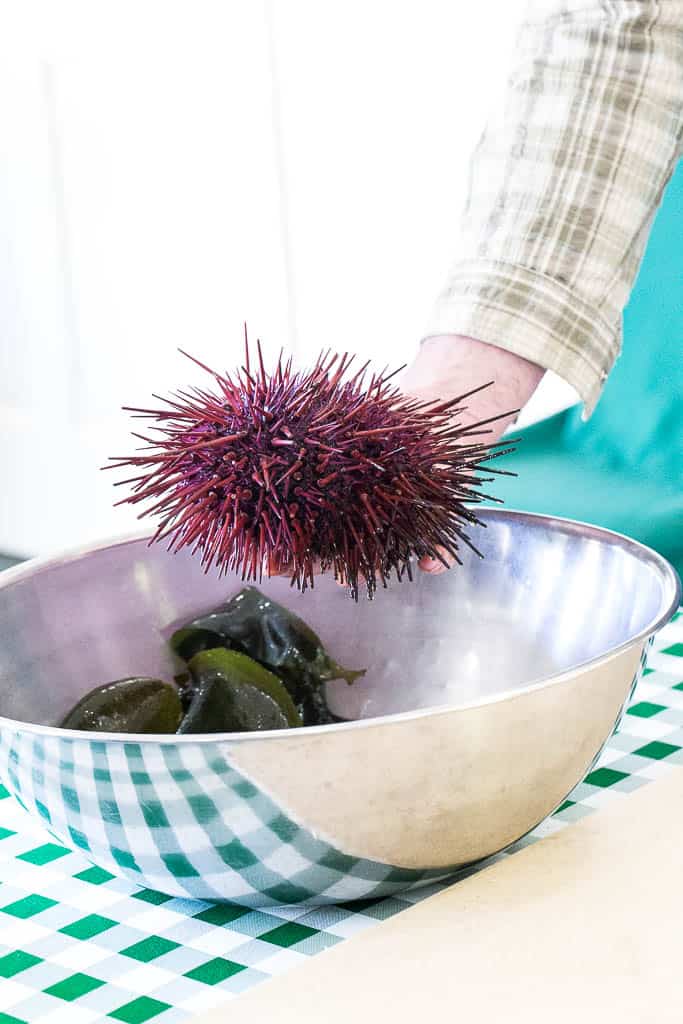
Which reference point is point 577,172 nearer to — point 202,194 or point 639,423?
point 639,423

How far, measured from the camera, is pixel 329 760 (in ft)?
1.40

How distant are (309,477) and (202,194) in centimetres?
203

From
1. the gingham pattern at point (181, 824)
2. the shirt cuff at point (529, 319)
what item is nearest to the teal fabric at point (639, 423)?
the shirt cuff at point (529, 319)

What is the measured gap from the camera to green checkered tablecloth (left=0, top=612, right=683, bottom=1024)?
1.50 ft

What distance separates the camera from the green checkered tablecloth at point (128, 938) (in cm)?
46

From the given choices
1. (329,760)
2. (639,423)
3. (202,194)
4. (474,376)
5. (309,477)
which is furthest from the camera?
(202,194)

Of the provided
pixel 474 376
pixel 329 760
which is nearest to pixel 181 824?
pixel 329 760

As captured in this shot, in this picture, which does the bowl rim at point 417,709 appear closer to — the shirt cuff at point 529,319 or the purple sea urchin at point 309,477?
the purple sea urchin at point 309,477

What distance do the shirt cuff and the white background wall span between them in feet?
3.76

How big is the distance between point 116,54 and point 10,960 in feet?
7.43

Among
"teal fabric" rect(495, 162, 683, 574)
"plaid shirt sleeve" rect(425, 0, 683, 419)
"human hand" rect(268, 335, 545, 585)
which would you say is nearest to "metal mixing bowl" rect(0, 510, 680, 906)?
"human hand" rect(268, 335, 545, 585)

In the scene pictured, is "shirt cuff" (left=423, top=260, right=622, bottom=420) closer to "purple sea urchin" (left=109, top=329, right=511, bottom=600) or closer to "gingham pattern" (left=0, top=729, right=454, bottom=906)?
"purple sea urchin" (left=109, top=329, right=511, bottom=600)

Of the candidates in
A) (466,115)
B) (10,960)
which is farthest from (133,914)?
(466,115)

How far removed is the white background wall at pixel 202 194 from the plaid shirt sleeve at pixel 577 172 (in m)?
1.08
